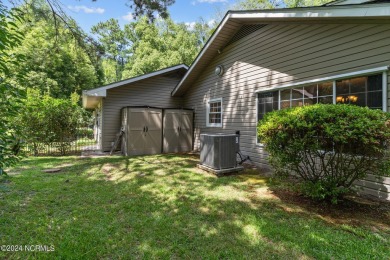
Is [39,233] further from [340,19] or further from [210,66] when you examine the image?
[210,66]

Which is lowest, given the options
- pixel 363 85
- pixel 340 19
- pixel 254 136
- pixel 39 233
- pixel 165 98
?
pixel 39 233

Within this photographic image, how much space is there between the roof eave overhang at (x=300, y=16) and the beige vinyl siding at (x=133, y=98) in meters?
3.12

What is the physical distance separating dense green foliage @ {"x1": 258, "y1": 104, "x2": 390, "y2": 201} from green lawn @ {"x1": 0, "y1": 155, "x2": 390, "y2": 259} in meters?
0.56

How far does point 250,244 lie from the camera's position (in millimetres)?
2473

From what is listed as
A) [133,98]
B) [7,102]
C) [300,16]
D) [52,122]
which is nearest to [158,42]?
[133,98]

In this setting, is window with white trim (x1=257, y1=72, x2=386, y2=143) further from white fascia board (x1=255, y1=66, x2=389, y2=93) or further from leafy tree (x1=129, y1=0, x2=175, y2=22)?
leafy tree (x1=129, y1=0, x2=175, y2=22)

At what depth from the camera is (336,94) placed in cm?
449

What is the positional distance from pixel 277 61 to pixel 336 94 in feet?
6.26

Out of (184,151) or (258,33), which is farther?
(184,151)

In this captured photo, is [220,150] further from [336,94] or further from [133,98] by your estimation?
[133,98]

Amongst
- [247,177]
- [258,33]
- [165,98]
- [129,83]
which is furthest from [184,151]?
[258,33]

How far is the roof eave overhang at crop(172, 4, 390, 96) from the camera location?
3.61m

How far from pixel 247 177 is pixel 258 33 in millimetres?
4435

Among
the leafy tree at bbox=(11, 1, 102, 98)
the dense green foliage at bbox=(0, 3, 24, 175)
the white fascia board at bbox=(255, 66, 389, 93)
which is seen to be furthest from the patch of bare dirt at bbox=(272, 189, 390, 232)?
the leafy tree at bbox=(11, 1, 102, 98)
